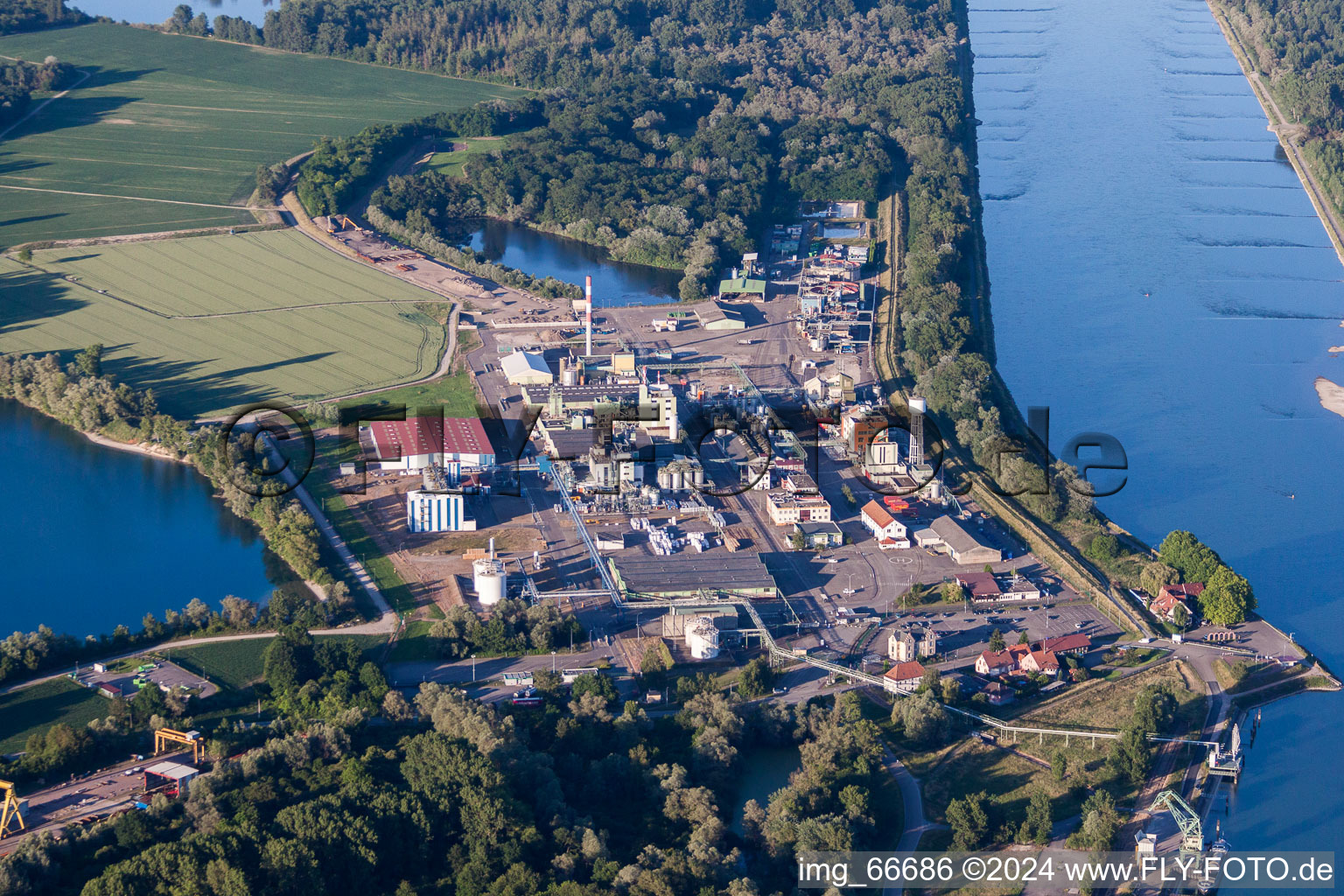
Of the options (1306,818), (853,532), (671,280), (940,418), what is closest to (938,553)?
(853,532)

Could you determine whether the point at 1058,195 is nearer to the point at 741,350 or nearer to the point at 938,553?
the point at 741,350

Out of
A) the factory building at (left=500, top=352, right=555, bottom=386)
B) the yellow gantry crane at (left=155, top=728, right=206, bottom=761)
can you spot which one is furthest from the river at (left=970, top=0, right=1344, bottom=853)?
the yellow gantry crane at (left=155, top=728, right=206, bottom=761)

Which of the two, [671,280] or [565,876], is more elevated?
[671,280]

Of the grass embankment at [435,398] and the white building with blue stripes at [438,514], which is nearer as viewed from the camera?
the white building with blue stripes at [438,514]

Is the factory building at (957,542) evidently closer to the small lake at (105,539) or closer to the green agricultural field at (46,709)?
the small lake at (105,539)

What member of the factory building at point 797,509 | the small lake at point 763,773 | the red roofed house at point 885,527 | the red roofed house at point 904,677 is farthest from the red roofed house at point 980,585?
the small lake at point 763,773

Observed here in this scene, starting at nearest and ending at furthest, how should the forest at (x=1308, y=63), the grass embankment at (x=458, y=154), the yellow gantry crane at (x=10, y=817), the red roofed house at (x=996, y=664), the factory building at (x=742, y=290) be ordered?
the yellow gantry crane at (x=10, y=817) < the red roofed house at (x=996, y=664) < the factory building at (x=742, y=290) < the grass embankment at (x=458, y=154) < the forest at (x=1308, y=63)
